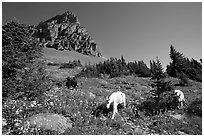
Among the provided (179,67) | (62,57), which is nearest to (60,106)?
(179,67)

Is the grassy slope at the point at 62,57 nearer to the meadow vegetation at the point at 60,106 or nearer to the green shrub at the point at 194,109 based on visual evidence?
the meadow vegetation at the point at 60,106

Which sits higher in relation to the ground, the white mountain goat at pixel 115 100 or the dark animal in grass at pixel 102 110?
the white mountain goat at pixel 115 100

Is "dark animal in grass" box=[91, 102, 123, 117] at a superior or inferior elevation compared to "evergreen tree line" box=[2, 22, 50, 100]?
inferior

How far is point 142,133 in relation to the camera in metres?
11.7

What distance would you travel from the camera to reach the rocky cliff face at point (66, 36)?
128125mm

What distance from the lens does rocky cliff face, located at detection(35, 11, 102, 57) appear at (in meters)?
128

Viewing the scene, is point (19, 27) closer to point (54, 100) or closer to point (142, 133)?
point (54, 100)

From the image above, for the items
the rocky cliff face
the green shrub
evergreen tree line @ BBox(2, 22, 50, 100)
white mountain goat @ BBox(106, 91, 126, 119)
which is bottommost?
the green shrub

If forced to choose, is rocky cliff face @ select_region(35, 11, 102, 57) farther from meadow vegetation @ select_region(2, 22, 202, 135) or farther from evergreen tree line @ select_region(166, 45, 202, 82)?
meadow vegetation @ select_region(2, 22, 202, 135)

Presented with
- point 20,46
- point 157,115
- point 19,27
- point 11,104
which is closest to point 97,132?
point 157,115

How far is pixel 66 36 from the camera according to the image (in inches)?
5453

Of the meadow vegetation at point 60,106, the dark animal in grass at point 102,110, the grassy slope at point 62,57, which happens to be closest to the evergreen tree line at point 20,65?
the meadow vegetation at point 60,106

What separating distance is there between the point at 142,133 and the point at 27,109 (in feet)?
23.9

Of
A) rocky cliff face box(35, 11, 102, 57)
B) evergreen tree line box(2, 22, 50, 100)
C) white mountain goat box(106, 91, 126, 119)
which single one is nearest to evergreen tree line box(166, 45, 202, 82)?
white mountain goat box(106, 91, 126, 119)
